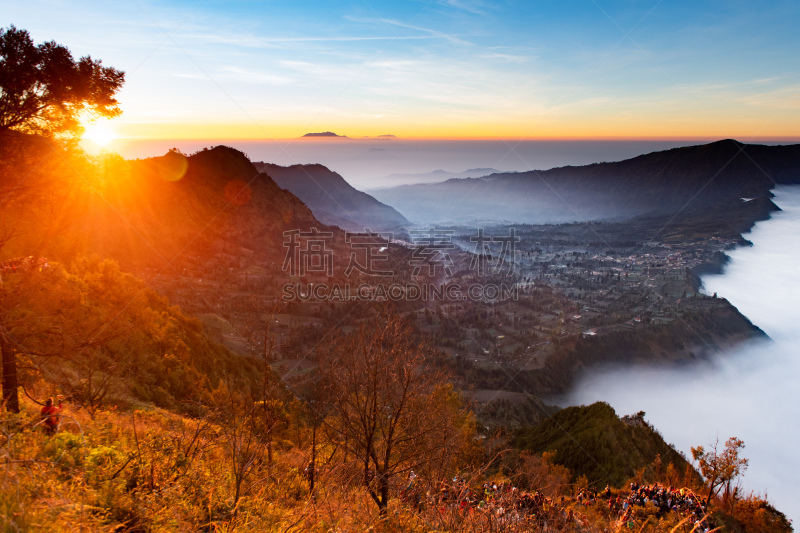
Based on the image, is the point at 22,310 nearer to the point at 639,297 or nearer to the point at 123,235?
the point at 123,235

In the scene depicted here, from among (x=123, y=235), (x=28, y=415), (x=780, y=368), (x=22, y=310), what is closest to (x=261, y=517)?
(x=28, y=415)

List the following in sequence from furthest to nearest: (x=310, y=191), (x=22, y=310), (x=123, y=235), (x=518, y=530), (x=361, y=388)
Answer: (x=310, y=191)
(x=123, y=235)
(x=361, y=388)
(x=22, y=310)
(x=518, y=530)

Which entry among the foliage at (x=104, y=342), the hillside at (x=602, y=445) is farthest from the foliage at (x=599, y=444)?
the foliage at (x=104, y=342)

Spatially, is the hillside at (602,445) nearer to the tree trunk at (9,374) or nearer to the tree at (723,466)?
the tree at (723,466)

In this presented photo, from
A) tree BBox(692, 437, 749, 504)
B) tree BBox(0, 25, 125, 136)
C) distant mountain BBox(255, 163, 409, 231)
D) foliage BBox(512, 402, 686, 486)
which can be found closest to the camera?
tree BBox(0, 25, 125, 136)

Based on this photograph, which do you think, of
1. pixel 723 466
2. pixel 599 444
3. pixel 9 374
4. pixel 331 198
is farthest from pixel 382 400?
pixel 331 198

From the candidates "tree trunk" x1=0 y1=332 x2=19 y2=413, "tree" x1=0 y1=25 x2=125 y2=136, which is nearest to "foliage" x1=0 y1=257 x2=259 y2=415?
"tree trunk" x1=0 y1=332 x2=19 y2=413

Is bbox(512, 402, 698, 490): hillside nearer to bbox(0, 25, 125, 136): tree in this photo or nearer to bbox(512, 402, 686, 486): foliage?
bbox(512, 402, 686, 486): foliage
